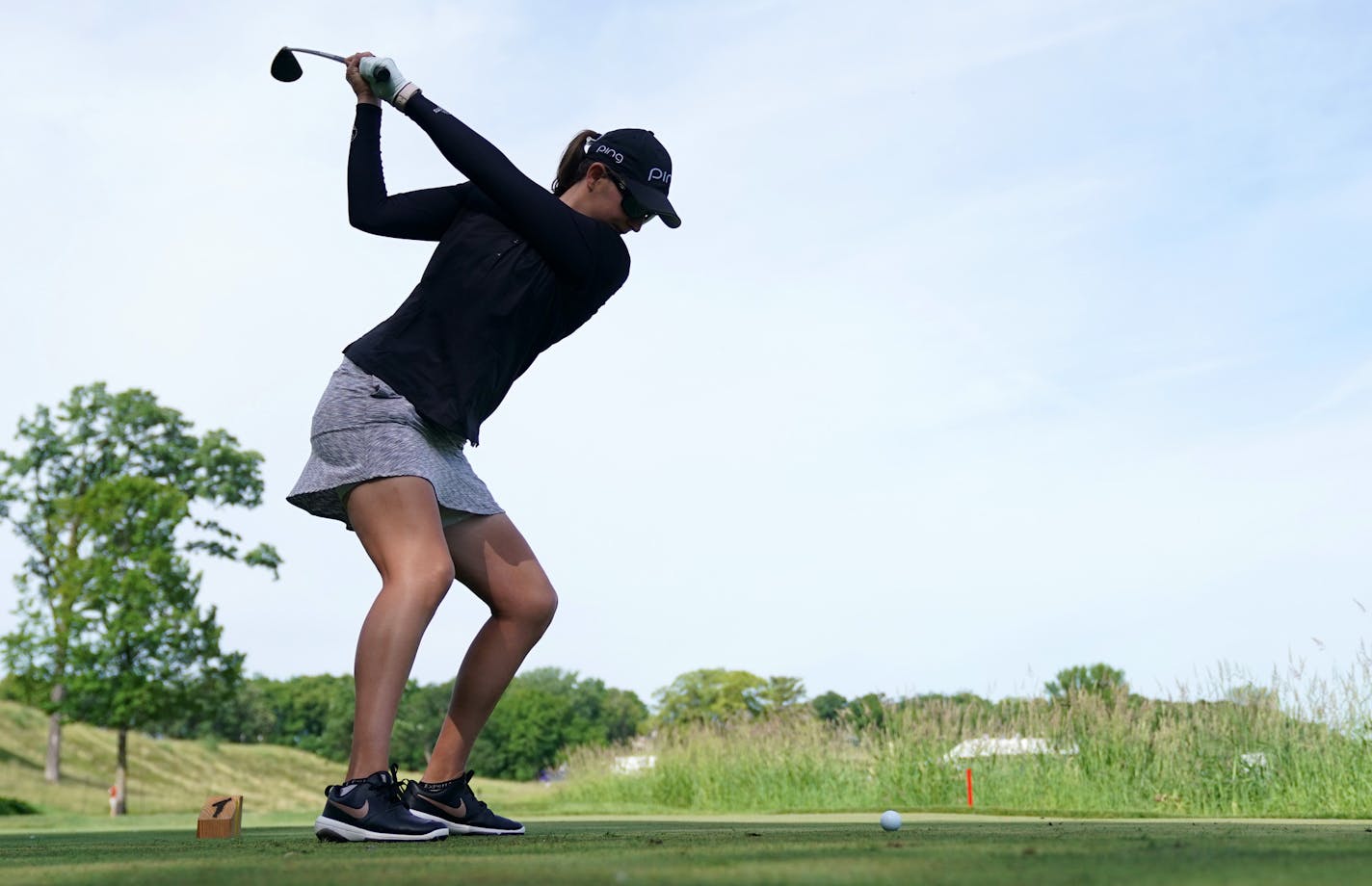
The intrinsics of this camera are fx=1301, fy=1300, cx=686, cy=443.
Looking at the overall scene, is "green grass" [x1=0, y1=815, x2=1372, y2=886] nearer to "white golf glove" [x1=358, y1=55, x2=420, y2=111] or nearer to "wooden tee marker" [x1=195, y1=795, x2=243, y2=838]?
"wooden tee marker" [x1=195, y1=795, x2=243, y2=838]

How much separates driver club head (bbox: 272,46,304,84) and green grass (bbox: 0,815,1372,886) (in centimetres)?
251

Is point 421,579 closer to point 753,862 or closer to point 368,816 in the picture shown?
point 368,816

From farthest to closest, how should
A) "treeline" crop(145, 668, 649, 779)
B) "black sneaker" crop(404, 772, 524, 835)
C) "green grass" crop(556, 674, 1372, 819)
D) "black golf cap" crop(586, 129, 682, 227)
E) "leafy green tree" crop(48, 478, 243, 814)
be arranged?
"treeline" crop(145, 668, 649, 779) → "leafy green tree" crop(48, 478, 243, 814) → "green grass" crop(556, 674, 1372, 819) → "black golf cap" crop(586, 129, 682, 227) → "black sneaker" crop(404, 772, 524, 835)

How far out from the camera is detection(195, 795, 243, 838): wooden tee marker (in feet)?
13.8

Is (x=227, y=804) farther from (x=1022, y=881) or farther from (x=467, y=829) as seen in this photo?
(x=1022, y=881)

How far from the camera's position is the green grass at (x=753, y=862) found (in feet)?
6.14

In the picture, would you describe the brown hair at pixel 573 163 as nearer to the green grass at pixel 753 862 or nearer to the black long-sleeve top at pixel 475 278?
the black long-sleeve top at pixel 475 278

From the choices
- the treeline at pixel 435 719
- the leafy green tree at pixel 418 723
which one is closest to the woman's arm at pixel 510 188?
the treeline at pixel 435 719

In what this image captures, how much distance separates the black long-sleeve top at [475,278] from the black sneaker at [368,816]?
994mm

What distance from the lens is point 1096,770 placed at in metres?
11.3

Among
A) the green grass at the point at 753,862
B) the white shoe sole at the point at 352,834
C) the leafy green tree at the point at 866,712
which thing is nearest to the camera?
the green grass at the point at 753,862

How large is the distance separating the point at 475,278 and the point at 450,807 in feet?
5.09

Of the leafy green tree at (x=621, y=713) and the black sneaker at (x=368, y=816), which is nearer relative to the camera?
the black sneaker at (x=368, y=816)

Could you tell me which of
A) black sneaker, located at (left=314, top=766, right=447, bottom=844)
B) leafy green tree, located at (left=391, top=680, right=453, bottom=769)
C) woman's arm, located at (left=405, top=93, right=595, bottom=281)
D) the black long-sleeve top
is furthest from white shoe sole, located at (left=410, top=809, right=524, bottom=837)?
leafy green tree, located at (left=391, top=680, right=453, bottom=769)
